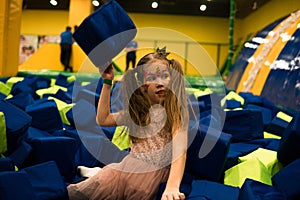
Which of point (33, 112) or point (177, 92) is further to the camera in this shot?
point (33, 112)

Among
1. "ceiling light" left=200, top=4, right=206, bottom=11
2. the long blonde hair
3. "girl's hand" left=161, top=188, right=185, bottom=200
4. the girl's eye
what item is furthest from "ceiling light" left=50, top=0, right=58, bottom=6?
"girl's hand" left=161, top=188, right=185, bottom=200

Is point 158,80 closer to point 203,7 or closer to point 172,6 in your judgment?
point 203,7

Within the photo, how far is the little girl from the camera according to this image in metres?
1.17

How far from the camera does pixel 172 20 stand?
40.4 feet

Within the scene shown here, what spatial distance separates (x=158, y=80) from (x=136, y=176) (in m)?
0.33

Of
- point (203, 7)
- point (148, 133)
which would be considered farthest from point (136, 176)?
point (203, 7)

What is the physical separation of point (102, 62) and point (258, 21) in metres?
8.68

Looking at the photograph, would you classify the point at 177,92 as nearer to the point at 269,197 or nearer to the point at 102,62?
the point at 102,62

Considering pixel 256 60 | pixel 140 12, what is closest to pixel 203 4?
pixel 140 12

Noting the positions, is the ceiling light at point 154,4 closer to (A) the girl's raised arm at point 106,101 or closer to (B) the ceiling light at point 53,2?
(B) the ceiling light at point 53,2

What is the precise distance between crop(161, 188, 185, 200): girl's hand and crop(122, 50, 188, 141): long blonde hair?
0.69 feet

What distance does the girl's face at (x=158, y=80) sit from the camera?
4.04 feet

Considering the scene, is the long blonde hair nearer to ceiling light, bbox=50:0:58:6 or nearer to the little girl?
the little girl

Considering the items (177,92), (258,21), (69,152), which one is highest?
(258,21)
